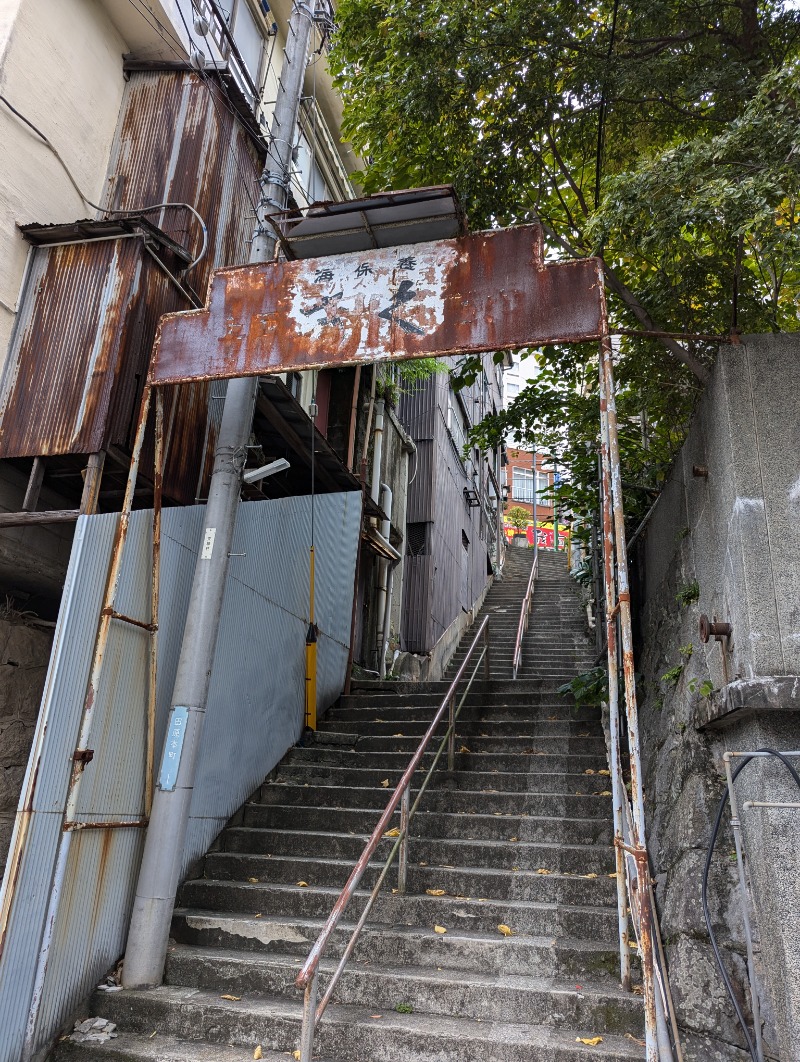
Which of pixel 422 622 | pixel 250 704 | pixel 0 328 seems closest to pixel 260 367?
pixel 0 328

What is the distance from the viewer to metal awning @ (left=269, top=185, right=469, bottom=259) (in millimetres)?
5402

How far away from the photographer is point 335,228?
19.2 ft

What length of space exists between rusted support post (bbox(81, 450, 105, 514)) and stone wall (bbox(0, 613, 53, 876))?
156 centimetres

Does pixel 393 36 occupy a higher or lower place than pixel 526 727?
higher

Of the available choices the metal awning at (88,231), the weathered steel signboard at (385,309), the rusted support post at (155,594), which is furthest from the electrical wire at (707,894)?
the metal awning at (88,231)

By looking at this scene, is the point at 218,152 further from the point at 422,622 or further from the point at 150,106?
the point at 422,622

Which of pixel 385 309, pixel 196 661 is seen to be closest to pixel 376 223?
pixel 385 309

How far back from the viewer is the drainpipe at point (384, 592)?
12.8m

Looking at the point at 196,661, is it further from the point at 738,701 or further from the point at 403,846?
the point at 738,701

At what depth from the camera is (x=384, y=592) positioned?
1315 cm

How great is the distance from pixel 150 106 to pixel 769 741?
8048mm

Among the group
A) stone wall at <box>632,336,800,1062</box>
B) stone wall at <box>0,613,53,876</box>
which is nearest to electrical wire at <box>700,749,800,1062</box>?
stone wall at <box>632,336,800,1062</box>

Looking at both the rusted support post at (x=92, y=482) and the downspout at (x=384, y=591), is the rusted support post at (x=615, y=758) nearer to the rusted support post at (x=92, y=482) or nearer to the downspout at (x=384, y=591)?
the rusted support post at (x=92, y=482)

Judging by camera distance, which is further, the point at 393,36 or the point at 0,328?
the point at 393,36
